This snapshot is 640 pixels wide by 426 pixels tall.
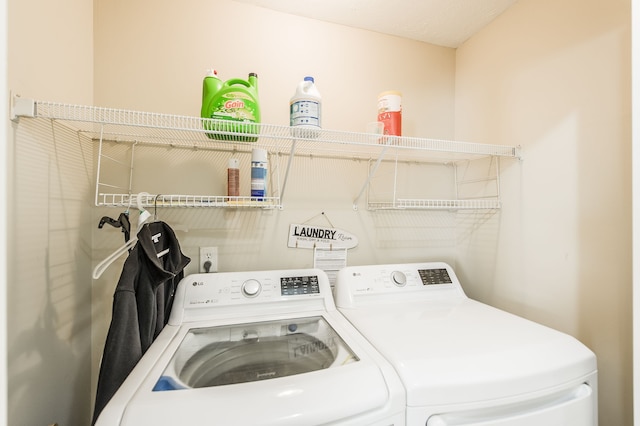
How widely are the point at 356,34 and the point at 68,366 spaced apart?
206 centimetres

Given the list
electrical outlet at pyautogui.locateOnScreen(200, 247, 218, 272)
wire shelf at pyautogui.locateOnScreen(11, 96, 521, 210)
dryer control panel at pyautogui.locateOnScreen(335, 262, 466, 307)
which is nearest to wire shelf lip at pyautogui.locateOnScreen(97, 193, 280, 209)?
wire shelf at pyautogui.locateOnScreen(11, 96, 521, 210)

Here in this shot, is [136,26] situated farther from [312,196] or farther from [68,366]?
[68,366]

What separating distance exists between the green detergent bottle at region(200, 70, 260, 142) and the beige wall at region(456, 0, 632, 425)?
1.27 metres

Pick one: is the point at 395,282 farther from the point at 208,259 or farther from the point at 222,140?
the point at 222,140

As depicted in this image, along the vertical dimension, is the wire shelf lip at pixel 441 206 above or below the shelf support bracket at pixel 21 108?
below

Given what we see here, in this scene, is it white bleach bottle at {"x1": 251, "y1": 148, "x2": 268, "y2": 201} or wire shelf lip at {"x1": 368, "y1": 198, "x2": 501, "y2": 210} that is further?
wire shelf lip at {"x1": 368, "y1": 198, "x2": 501, "y2": 210}

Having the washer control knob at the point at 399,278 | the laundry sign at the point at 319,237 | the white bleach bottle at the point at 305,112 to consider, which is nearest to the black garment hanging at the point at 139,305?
the laundry sign at the point at 319,237

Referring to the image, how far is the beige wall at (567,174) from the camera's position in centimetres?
101

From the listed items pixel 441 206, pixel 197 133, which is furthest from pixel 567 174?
pixel 197 133

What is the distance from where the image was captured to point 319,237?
1550 millimetres

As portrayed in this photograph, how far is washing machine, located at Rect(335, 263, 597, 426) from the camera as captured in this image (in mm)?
750

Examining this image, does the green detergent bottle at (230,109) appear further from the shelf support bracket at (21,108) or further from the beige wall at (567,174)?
the beige wall at (567,174)

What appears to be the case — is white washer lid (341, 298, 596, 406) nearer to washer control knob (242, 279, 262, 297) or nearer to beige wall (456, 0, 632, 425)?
beige wall (456, 0, 632, 425)

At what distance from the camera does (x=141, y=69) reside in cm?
132
